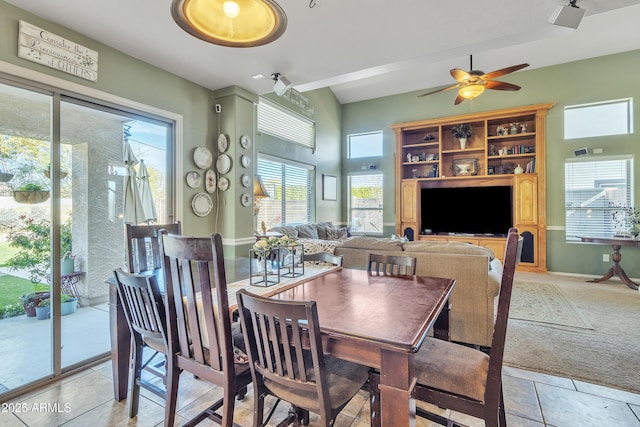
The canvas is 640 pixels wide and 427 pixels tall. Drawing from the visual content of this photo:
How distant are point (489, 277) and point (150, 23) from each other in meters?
3.53

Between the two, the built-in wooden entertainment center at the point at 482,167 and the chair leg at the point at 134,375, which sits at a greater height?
the built-in wooden entertainment center at the point at 482,167

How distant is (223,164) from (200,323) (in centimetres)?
265

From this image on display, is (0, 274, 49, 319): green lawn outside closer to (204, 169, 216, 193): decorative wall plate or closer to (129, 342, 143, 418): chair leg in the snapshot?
(129, 342, 143, 418): chair leg

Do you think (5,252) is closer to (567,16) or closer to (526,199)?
(567,16)

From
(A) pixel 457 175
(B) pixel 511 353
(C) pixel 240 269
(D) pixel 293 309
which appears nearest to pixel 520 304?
(B) pixel 511 353

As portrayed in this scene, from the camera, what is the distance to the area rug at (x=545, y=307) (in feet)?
11.2

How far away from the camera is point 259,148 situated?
5.00 m

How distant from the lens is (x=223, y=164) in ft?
12.7

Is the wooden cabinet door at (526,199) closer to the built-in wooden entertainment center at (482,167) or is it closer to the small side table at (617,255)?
the built-in wooden entertainment center at (482,167)

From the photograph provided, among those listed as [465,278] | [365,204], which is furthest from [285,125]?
[465,278]

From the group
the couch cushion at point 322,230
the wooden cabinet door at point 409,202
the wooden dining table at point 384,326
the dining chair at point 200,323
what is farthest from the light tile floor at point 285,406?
the wooden cabinet door at point 409,202

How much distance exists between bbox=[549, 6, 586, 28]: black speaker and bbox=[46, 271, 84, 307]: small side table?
4271 mm

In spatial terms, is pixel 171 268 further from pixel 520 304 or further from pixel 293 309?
pixel 520 304

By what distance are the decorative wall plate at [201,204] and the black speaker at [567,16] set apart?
367 centimetres
